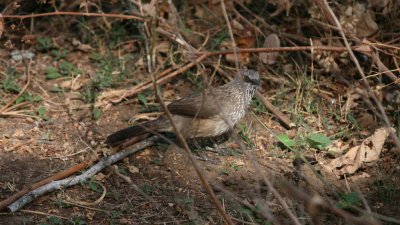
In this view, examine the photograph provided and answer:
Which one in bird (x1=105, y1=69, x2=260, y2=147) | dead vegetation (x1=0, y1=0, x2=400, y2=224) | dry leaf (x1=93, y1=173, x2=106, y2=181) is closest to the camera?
dead vegetation (x1=0, y1=0, x2=400, y2=224)

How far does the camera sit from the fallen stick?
471cm

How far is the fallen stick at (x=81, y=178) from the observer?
15.5 ft

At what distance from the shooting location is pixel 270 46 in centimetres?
681

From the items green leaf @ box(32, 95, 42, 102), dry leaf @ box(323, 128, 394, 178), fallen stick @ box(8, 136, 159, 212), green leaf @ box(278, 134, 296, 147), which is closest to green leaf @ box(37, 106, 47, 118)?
green leaf @ box(32, 95, 42, 102)

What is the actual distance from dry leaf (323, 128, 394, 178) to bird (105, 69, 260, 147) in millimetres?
1021

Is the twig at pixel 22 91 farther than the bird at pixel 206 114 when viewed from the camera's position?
Yes

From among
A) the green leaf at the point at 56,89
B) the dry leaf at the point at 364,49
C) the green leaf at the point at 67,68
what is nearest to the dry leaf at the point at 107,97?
the green leaf at the point at 56,89

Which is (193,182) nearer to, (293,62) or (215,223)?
(215,223)

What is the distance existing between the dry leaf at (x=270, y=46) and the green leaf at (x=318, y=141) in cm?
130

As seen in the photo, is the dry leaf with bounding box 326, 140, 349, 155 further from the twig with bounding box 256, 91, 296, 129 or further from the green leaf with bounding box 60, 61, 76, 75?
the green leaf with bounding box 60, 61, 76, 75

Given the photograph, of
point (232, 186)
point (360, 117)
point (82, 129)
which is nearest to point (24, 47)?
point (82, 129)

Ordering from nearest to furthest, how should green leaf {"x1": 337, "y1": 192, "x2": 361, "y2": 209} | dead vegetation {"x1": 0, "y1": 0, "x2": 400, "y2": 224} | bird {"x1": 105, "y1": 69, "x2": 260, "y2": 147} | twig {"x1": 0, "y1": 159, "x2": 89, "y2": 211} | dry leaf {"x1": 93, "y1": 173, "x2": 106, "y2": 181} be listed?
twig {"x1": 0, "y1": 159, "x2": 89, "y2": 211} < green leaf {"x1": 337, "y1": 192, "x2": 361, "y2": 209} < dead vegetation {"x1": 0, "y1": 0, "x2": 400, "y2": 224} < dry leaf {"x1": 93, "y1": 173, "x2": 106, "y2": 181} < bird {"x1": 105, "y1": 69, "x2": 260, "y2": 147}

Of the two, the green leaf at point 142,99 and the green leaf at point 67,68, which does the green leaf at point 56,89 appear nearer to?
the green leaf at point 67,68

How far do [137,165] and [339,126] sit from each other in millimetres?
2163
